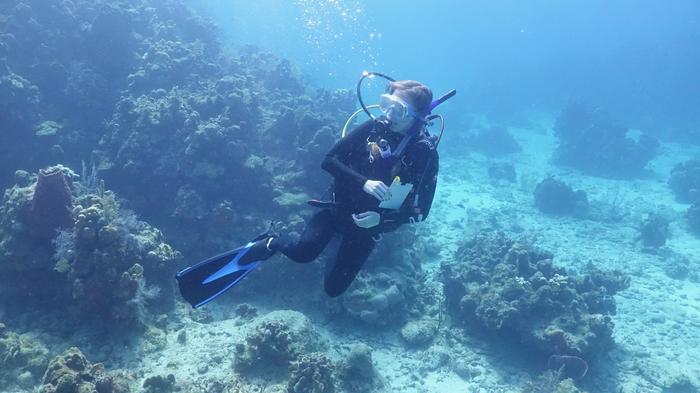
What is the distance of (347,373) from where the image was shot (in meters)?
7.43

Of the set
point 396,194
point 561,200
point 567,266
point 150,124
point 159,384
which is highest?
point 561,200

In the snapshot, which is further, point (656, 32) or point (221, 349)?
point (656, 32)

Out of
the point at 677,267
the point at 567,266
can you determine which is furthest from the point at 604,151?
the point at 567,266

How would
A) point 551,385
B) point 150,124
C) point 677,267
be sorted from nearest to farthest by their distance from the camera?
1. point 551,385
2. point 150,124
3. point 677,267

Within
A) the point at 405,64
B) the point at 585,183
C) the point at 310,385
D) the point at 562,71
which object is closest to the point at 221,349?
the point at 310,385

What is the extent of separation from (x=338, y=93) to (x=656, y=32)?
5713 inches

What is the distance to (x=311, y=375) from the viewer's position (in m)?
6.57

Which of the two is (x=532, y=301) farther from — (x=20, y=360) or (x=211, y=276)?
(x=20, y=360)

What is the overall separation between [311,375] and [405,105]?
15.1 ft

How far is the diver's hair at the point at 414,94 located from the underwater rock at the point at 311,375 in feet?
14.6

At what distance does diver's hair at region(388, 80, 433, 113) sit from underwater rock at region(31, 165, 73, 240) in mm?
6462

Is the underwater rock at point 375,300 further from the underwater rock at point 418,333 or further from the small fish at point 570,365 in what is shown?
the small fish at point 570,365

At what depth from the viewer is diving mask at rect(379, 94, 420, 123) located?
488 centimetres

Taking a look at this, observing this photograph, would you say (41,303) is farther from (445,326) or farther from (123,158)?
(445,326)
